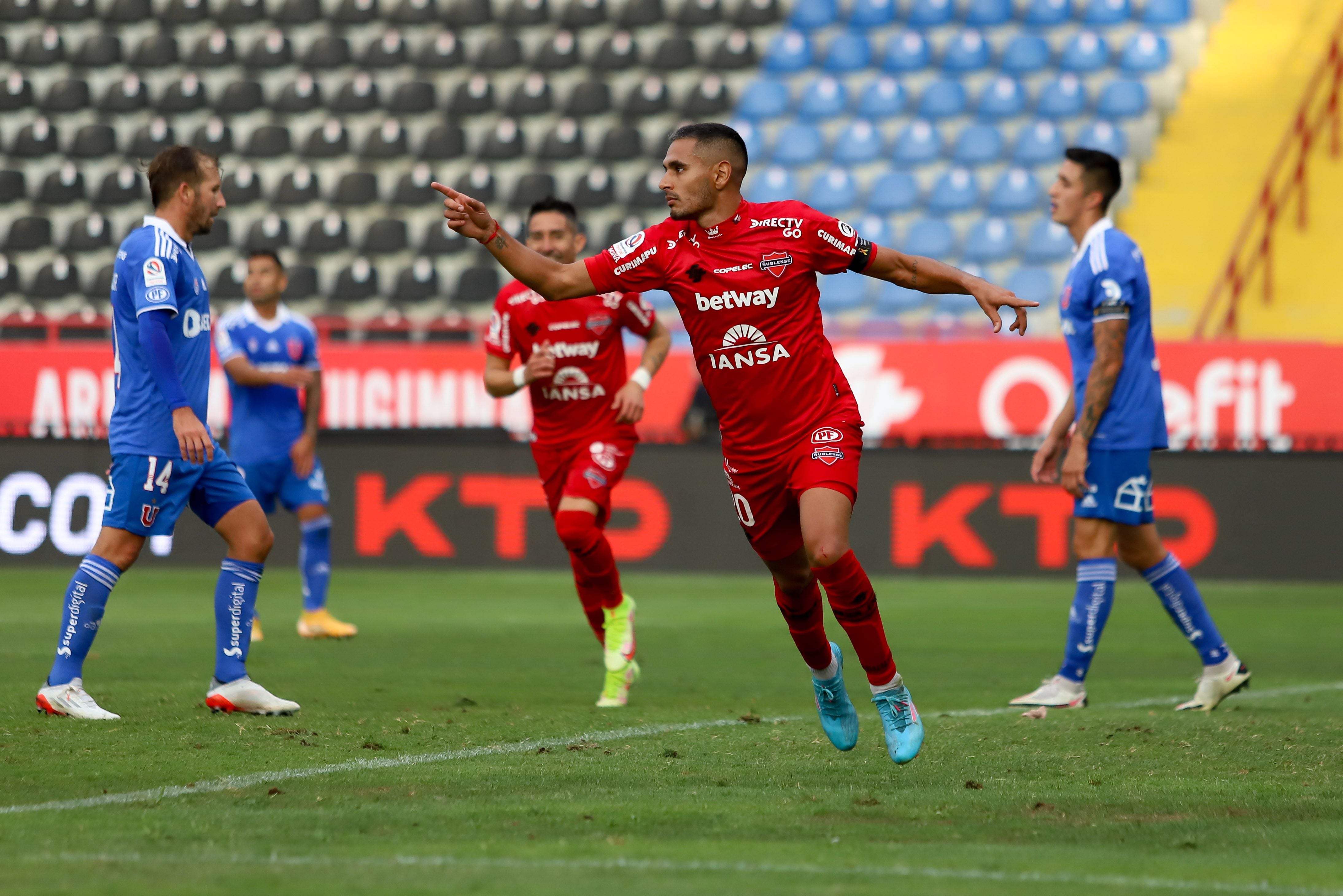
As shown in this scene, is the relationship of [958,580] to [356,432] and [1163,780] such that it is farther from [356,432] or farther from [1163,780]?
[1163,780]

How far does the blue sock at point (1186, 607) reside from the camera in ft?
23.0

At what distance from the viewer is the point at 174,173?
20.9ft

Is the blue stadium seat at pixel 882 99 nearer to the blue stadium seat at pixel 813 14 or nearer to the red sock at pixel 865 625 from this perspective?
the blue stadium seat at pixel 813 14

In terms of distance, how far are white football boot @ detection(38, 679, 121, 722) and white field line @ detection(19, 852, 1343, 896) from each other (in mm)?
2363

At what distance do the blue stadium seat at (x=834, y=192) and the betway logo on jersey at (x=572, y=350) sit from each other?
1183 centimetres

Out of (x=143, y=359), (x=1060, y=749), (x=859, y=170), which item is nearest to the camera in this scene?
(x=1060, y=749)

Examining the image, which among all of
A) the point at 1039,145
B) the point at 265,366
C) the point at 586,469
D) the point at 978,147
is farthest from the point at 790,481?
the point at 1039,145

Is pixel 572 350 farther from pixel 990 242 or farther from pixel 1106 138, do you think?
pixel 1106 138

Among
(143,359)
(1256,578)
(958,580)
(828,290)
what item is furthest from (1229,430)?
(143,359)

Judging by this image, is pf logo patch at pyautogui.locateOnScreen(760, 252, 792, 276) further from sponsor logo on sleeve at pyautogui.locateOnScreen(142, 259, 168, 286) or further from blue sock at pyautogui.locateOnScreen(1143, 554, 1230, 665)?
blue sock at pyautogui.locateOnScreen(1143, 554, 1230, 665)

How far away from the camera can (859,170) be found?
1964 cm

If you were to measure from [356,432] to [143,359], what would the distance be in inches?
312

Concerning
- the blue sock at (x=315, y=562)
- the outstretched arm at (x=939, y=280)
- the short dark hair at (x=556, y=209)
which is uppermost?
Answer: the short dark hair at (x=556, y=209)

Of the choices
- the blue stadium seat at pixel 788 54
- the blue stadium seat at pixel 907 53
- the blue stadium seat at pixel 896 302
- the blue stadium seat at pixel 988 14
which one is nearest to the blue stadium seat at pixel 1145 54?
the blue stadium seat at pixel 988 14
